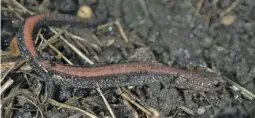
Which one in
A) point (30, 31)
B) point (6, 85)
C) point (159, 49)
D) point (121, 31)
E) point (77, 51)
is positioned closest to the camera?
point (6, 85)

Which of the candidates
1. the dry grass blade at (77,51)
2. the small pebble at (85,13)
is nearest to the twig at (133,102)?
the dry grass blade at (77,51)

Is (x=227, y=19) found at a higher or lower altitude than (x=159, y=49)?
higher

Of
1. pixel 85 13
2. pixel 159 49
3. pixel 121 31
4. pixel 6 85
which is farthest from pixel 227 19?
pixel 6 85

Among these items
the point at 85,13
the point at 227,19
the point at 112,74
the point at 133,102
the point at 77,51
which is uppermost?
the point at 85,13

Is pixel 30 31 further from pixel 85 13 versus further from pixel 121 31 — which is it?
pixel 121 31

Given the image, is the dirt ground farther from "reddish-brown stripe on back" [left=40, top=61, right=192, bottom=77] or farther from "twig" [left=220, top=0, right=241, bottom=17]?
"reddish-brown stripe on back" [left=40, top=61, right=192, bottom=77]

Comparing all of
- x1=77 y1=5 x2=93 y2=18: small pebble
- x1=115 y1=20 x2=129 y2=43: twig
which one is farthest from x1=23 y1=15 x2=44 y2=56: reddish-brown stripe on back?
x1=115 y1=20 x2=129 y2=43: twig

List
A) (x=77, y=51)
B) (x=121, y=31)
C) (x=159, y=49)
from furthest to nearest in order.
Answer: (x=121, y=31) < (x=159, y=49) < (x=77, y=51)

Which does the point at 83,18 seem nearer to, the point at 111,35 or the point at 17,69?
the point at 111,35

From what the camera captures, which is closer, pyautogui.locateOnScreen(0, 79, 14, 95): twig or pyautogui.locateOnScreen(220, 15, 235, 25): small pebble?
pyautogui.locateOnScreen(0, 79, 14, 95): twig
